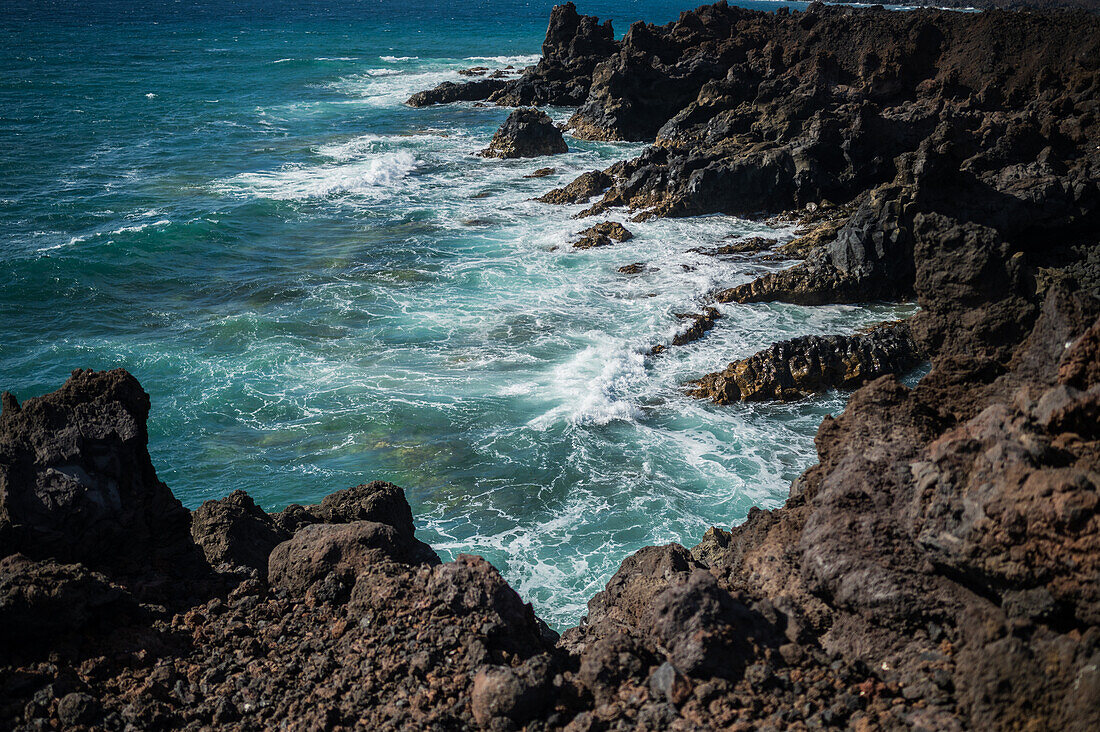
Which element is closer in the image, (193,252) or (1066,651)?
(1066,651)

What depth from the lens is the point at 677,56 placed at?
168 ft

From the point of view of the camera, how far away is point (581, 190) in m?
32.7

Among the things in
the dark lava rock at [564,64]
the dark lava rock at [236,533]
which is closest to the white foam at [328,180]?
the dark lava rock at [564,64]

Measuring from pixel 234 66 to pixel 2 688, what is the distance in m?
74.2

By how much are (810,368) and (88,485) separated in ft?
46.9

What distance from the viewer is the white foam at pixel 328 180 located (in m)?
35.5

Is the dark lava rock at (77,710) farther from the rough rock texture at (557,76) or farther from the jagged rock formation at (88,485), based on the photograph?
the rough rock texture at (557,76)

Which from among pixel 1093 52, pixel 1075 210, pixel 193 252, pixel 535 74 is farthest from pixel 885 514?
pixel 535 74

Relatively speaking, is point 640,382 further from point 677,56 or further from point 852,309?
point 677,56

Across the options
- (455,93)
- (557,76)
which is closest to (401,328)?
(557,76)

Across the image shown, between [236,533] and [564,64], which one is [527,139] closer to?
[564,64]

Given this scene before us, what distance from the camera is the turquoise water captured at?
14.7m

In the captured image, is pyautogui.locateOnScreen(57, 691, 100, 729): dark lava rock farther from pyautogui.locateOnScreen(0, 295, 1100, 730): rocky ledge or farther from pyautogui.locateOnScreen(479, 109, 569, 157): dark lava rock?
pyautogui.locateOnScreen(479, 109, 569, 157): dark lava rock

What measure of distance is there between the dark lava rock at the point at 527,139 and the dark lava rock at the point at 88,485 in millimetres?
34845
